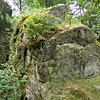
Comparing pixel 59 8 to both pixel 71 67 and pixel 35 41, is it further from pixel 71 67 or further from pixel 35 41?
pixel 71 67

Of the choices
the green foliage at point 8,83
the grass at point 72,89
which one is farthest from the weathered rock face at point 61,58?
the green foliage at point 8,83

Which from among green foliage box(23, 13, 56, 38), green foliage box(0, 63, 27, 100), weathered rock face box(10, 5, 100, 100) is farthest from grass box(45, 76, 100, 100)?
green foliage box(23, 13, 56, 38)

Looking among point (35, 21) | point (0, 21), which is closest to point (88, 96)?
point (35, 21)

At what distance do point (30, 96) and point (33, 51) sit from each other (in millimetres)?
2249

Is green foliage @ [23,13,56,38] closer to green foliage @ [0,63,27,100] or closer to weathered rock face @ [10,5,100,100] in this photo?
weathered rock face @ [10,5,100,100]

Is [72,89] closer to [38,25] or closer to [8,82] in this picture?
[8,82]

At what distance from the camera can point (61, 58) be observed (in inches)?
171

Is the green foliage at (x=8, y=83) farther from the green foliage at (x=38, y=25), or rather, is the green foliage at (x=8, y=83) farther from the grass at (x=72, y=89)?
the green foliage at (x=38, y=25)

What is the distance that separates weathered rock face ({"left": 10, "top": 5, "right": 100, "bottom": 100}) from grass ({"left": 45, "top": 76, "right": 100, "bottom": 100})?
300mm

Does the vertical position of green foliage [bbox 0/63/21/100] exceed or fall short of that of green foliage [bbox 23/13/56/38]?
it falls short

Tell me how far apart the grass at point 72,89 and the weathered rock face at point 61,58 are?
11.8 inches

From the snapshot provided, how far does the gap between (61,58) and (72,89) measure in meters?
1.46

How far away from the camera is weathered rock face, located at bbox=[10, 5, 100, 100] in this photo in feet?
13.8

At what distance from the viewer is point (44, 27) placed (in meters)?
4.61
